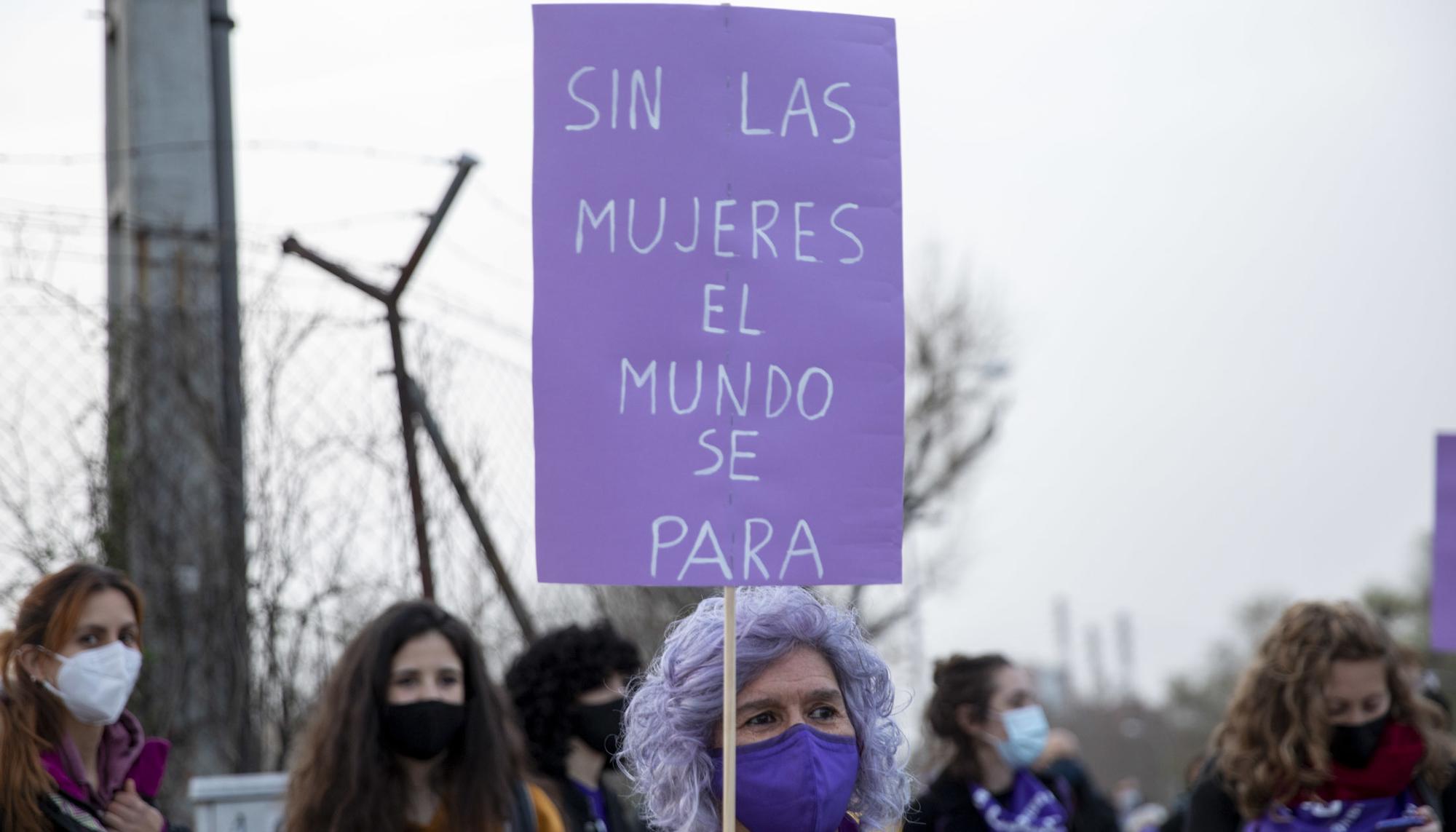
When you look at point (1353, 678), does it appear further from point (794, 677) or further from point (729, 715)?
point (729, 715)

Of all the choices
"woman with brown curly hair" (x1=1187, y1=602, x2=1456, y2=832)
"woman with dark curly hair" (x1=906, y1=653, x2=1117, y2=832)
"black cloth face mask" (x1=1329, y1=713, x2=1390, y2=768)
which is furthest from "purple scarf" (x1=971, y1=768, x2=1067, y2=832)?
"black cloth face mask" (x1=1329, y1=713, x2=1390, y2=768)

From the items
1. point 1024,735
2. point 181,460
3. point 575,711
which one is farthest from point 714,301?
point 181,460

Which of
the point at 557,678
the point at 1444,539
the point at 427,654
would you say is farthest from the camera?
the point at 1444,539

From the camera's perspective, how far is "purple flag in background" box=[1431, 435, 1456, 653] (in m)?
6.65

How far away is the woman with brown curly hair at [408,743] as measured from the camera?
435 cm

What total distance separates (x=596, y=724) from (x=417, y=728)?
1.45 metres

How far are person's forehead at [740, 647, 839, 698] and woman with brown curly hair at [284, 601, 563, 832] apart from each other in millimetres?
1643

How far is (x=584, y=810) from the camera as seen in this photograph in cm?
566

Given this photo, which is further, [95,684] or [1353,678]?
[1353,678]

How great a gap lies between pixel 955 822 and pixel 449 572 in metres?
2.18

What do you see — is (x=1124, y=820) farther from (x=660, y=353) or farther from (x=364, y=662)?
(x=660, y=353)

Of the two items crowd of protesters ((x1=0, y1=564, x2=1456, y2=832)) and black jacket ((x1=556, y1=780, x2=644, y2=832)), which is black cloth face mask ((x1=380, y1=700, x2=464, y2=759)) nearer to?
crowd of protesters ((x1=0, y1=564, x2=1456, y2=832))

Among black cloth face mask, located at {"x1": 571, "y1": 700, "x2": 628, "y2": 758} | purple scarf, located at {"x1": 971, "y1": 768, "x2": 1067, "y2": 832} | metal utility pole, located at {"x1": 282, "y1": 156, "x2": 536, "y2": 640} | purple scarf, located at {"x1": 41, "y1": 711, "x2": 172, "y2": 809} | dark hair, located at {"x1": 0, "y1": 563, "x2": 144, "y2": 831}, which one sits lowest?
purple scarf, located at {"x1": 971, "y1": 768, "x2": 1067, "y2": 832}

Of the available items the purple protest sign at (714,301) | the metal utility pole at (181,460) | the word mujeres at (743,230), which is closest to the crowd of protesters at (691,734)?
the purple protest sign at (714,301)
